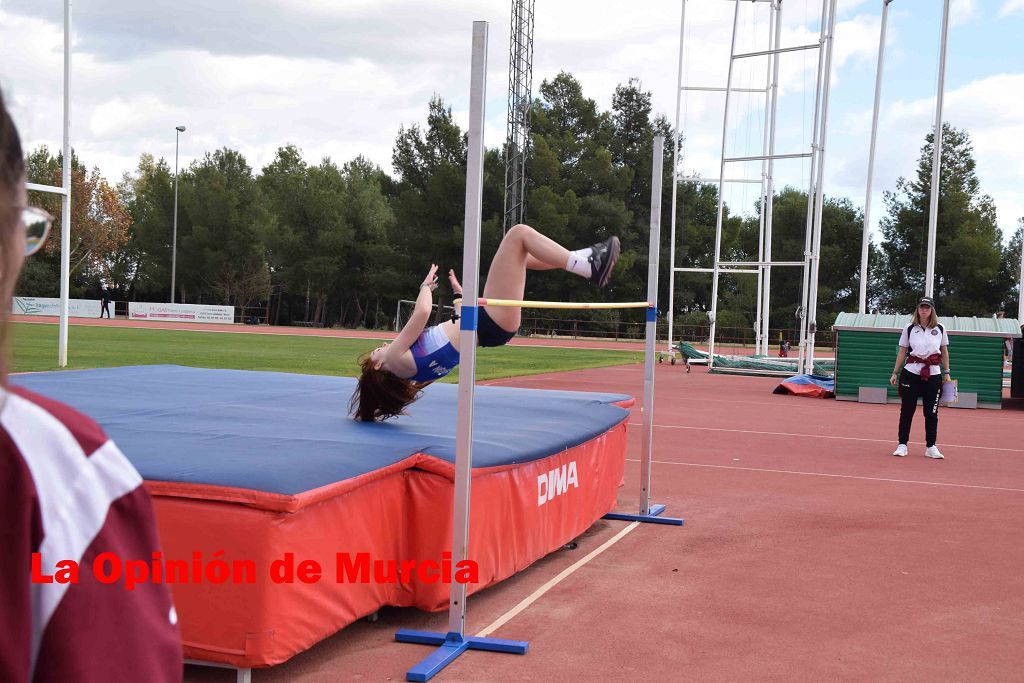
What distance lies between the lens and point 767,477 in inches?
304

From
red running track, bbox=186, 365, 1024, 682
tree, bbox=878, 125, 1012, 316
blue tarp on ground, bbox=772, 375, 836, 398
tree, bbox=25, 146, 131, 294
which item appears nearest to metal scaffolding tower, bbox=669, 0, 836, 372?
blue tarp on ground, bbox=772, 375, 836, 398

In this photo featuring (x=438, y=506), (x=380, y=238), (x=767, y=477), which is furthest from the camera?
(x=380, y=238)

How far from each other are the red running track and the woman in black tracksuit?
53cm

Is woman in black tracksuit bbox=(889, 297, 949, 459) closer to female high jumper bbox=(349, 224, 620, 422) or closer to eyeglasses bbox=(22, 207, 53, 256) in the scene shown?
female high jumper bbox=(349, 224, 620, 422)

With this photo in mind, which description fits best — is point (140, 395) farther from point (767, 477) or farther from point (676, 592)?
point (767, 477)

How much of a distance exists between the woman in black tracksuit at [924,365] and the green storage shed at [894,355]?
229 inches

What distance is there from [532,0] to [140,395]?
21173mm

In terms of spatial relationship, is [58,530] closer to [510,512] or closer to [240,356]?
[510,512]

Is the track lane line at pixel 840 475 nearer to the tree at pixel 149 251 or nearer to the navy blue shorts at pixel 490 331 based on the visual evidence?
the navy blue shorts at pixel 490 331

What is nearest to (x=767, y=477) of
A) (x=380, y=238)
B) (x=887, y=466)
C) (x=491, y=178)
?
(x=887, y=466)

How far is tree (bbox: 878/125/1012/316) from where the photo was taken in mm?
40969

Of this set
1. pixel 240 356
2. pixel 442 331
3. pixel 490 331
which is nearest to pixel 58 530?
pixel 442 331

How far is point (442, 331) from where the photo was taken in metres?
5.19

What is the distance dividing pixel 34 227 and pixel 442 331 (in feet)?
14.6
